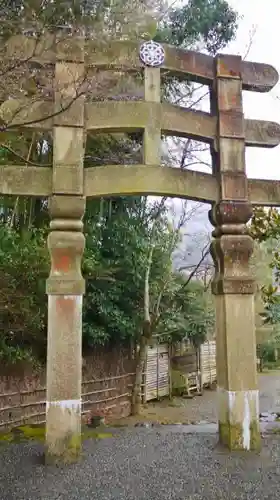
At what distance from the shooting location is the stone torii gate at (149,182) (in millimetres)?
4730

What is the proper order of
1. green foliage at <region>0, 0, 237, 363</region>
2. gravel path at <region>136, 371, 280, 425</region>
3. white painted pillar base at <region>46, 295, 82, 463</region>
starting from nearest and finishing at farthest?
green foliage at <region>0, 0, 237, 363</region> → white painted pillar base at <region>46, 295, 82, 463</region> → gravel path at <region>136, 371, 280, 425</region>

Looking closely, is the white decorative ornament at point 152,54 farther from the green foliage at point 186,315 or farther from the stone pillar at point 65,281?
the green foliage at point 186,315

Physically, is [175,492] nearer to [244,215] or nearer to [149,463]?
[149,463]

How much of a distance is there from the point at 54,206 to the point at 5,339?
10.0ft

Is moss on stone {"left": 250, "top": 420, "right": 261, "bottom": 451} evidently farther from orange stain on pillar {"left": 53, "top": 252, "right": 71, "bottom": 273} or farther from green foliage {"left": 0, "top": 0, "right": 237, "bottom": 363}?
green foliage {"left": 0, "top": 0, "right": 237, "bottom": 363}

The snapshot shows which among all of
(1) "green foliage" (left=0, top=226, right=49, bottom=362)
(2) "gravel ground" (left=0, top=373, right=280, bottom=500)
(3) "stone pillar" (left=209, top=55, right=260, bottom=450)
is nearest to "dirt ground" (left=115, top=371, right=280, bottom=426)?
(1) "green foliage" (left=0, top=226, right=49, bottom=362)

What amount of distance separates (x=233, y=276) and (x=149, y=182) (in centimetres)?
150

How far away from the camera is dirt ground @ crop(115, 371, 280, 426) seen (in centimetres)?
1037

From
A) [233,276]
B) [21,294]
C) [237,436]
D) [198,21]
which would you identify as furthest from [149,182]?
[198,21]

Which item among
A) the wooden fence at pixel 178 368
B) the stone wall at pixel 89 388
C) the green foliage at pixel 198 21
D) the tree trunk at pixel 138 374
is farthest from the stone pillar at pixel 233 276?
the wooden fence at pixel 178 368

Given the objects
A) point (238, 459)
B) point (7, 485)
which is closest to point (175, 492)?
point (238, 459)

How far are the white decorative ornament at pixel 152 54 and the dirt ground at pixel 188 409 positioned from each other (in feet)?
23.5

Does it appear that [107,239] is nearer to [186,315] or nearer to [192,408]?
[186,315]

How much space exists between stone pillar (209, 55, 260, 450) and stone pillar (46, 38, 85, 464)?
5.52ft
